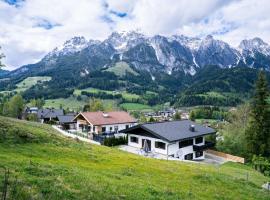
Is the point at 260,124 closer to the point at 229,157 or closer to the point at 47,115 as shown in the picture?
the point at 229,157

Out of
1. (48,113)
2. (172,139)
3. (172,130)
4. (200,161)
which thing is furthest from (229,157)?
(48,113)

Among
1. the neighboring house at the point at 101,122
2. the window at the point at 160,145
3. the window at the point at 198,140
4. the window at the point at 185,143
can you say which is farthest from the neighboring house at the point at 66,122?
the window at the point at 185,143

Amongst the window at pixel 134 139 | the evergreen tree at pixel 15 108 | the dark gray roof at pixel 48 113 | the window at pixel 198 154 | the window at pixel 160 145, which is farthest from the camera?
the evergreen tree at pixel 15 108

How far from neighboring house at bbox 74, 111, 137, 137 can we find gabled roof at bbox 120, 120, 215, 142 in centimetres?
1783

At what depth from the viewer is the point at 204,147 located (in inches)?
2351

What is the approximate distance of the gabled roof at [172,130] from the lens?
5447cm

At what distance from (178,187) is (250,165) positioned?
1547 inches

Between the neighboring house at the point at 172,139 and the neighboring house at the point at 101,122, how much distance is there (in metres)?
17.3

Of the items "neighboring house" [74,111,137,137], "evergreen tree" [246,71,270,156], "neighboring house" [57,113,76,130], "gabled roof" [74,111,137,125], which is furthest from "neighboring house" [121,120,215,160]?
"neighboring house" [57,113,76,130]

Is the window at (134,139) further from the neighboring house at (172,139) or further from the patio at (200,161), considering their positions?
the patio at (200,161)

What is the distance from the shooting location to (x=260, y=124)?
58938mm

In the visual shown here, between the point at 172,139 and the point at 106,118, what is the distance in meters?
31.5

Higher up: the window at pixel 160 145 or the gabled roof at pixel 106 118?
the gabled roof at pixel 106 118

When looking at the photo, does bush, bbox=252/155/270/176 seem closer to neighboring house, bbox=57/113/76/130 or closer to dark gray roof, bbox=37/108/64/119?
neighboring house, bbox=57/113/76/130
